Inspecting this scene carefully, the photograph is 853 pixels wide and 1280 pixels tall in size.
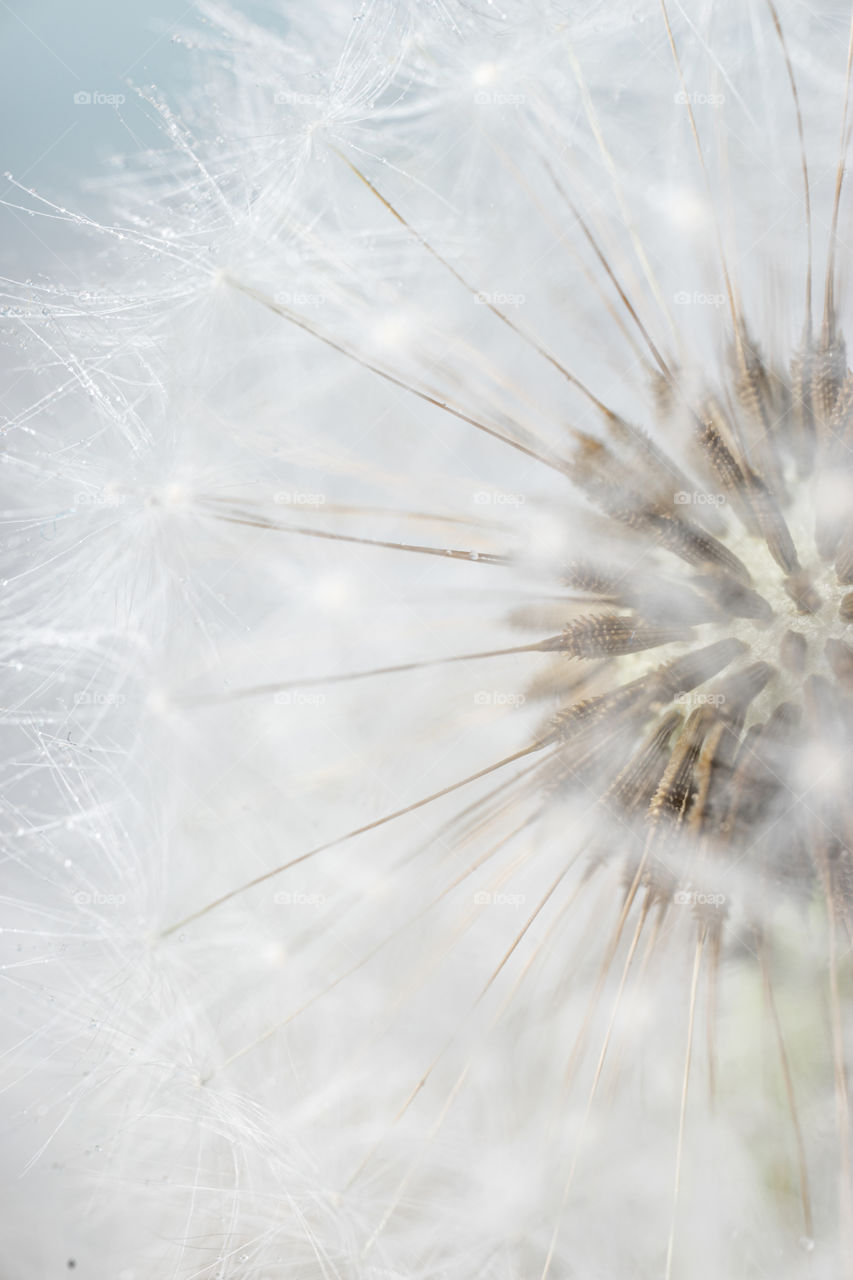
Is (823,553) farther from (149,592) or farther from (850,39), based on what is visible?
(149,592)

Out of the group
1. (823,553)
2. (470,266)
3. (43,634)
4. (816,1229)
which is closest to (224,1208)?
(816,1229)

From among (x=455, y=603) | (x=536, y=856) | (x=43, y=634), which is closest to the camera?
(x=536, y=856)

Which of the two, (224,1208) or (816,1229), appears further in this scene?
(224,1208)

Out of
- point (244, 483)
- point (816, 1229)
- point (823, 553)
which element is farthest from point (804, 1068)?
point (244, 483)

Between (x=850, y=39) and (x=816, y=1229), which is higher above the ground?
(x=850, y=39)

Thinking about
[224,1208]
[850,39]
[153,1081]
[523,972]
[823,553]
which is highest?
[850,39]

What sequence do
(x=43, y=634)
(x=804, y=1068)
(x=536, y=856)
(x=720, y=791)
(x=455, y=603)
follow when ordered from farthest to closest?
(x=43, y=634)
(x=455, y=603)
(x=536, y=856)
(x=804, y=1068)
(x=720, y=791)
